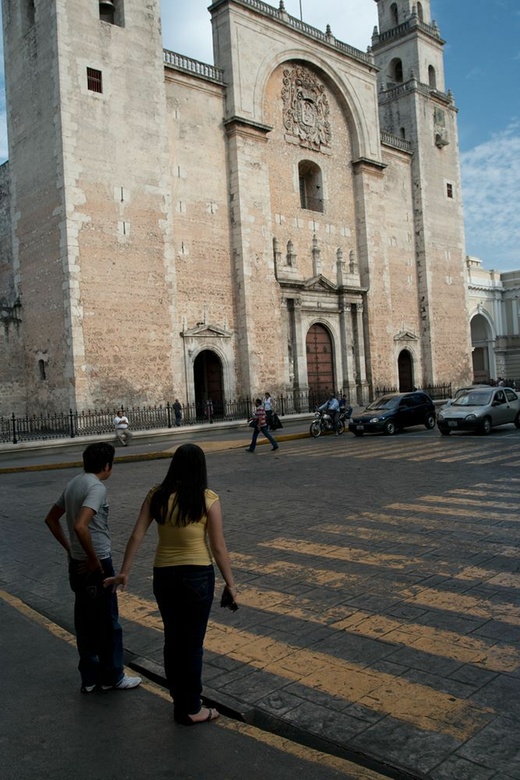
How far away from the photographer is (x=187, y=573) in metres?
3.46

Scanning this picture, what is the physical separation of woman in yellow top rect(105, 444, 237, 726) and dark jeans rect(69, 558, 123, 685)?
1.90 feet

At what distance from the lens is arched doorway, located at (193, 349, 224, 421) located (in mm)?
28422

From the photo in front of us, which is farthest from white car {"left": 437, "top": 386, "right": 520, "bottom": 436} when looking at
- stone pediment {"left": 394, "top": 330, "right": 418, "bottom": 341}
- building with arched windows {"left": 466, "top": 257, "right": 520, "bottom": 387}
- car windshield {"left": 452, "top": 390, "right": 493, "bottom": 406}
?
building with arched windows {"left": 466, "top": 257, "right": 520, "bottom": 387}

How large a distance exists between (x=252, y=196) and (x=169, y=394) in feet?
31.8

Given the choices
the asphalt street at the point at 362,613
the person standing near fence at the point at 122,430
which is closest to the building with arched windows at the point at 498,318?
the person standing near fence at the point at 122,430

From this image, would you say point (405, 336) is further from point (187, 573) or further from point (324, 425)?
point (187, 573)

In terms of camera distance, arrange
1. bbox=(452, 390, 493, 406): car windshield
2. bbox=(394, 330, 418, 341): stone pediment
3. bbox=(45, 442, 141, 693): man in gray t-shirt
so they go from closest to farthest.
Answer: bbox=(45, 442, 141, 693): man in gray t-shirt
bbox=(452, 390, 493, 406): car windshield
bbox=(394, 330, 418, 341): stone pediment

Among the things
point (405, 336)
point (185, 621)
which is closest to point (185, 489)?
point (185, 621)

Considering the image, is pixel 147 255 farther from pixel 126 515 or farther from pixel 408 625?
pixel 408 625

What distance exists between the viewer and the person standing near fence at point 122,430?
20.8 m

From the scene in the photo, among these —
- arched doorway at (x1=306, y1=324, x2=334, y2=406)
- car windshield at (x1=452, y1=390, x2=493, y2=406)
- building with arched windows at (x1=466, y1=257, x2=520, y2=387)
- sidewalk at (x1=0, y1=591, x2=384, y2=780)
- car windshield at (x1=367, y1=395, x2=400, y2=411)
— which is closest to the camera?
sidewalk at (x1=0, y1=591, x2=384, y2=780)

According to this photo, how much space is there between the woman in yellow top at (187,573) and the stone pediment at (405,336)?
34.1 metres

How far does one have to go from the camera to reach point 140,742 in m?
3.32

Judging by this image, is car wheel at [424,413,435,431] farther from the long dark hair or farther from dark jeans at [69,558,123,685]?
the long dark hair
